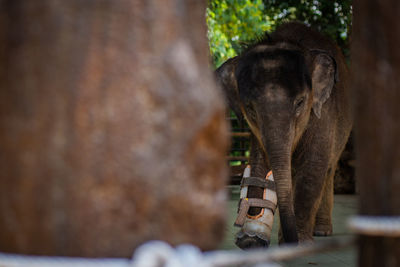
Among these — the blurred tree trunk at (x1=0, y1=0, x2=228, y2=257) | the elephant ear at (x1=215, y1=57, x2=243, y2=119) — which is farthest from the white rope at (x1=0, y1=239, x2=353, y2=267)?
the elephant ear at (x1=215, y1=57, x2=243, y2=119)

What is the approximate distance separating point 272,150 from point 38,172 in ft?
11.9

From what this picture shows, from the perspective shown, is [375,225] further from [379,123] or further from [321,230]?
[321,230]

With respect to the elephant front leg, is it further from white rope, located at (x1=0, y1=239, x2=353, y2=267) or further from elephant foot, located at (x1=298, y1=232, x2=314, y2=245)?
white rope, located at (x1=0, y1=239, x2=353, y2=267)

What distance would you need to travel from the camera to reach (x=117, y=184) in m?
1.11

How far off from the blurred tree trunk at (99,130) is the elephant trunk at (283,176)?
3.43 meters

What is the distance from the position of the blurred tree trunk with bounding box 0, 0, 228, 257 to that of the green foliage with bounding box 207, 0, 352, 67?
9038 mm

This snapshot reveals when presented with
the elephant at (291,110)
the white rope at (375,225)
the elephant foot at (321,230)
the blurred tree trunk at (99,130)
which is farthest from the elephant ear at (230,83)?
the blurred tree trunk at (99,130)

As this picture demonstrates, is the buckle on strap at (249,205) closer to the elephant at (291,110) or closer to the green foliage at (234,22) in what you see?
the elephant at (291,110)

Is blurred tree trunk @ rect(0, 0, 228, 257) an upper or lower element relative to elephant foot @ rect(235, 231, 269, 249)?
upper

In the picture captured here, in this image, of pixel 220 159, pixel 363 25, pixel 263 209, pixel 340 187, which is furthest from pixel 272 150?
pixel 340 187

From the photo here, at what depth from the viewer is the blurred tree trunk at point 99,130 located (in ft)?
3.65

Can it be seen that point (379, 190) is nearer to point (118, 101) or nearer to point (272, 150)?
point (118, 101)

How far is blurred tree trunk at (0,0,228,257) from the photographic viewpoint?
111 cm

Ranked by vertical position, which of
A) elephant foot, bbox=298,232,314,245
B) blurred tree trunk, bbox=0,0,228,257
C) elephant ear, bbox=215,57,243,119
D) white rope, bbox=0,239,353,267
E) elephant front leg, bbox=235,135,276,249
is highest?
elephant ear, bbox=215,57,243,119
